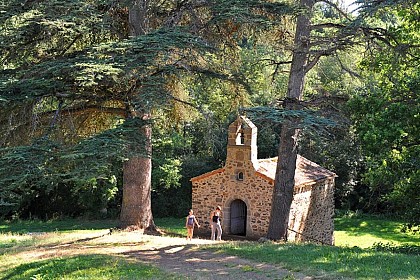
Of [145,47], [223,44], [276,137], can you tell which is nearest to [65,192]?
[276,137]

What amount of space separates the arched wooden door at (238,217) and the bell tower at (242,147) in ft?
4.77

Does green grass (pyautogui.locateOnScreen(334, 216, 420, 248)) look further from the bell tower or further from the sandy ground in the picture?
the sandy ground

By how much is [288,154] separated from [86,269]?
23.0 feet

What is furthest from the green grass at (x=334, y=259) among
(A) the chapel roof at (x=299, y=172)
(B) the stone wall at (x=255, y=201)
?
(A) the chapel roof at (x=299, y=172)

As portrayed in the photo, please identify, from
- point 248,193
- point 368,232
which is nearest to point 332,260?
point 248,193

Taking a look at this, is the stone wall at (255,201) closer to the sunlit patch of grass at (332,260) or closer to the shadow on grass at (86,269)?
the sunlit patch of grass at (332,260)

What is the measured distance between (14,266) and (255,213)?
9.36 meters

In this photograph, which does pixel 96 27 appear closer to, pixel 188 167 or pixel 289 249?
pixel 289 249

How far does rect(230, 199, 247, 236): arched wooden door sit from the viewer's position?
66.2 feet

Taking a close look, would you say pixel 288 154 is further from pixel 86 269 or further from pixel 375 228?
pixel 375 228

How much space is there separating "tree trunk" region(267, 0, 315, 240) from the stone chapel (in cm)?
279

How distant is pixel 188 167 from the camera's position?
2992 cm

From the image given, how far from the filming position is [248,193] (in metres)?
19.4

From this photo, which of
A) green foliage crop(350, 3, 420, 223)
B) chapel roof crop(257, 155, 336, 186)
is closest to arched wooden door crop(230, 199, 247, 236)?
chapel roof crop(257, 155, 336, 186)
